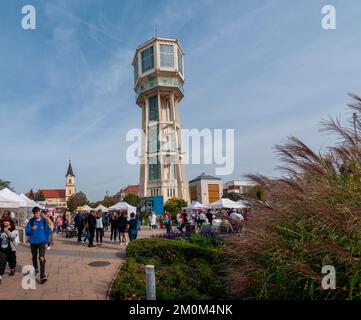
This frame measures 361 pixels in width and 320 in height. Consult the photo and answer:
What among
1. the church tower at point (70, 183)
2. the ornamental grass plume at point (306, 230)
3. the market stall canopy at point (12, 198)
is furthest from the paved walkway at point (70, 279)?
the church tower at point (70, 183)

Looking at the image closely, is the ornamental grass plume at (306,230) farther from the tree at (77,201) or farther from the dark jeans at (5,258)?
the tree at (77,201)

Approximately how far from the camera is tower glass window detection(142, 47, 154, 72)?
78625mm

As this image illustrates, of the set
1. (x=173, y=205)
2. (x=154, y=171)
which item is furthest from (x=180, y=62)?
(x=173, y=205)

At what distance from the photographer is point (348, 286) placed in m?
3.10

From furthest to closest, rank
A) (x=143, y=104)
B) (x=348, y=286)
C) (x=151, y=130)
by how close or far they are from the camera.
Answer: (x=143, y=104)
(x=151, y=130)
(x=348, y=286)

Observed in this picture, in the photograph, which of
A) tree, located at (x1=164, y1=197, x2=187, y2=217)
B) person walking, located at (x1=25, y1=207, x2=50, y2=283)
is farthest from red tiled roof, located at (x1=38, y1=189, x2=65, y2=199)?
person walking, located at (x1=25, y1=207, x2=50, y2=283)

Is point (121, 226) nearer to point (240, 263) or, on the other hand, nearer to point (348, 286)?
point (240, 263)

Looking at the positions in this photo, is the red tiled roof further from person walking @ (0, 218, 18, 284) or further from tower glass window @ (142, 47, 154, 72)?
person walking @ (0, 218, 18, 284)

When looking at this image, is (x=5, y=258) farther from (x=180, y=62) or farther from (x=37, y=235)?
(x=180, y=62)

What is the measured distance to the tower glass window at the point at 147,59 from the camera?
258 feet
